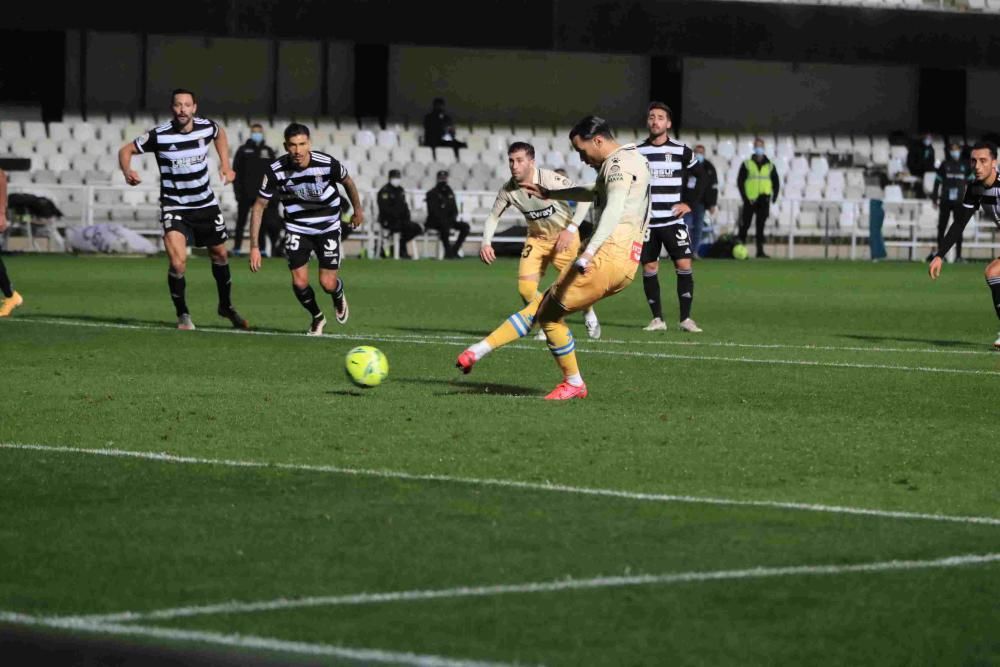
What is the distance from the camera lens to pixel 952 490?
27.7ft

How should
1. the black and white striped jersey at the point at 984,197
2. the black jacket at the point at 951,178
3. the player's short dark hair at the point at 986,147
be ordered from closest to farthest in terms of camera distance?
the player's short dark hair at the point at 986,147 → the black and white striped jersey at the point at 984,197 → the black jacket at the point at 951,178

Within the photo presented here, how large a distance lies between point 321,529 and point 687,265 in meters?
11.5

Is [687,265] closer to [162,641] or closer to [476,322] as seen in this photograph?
[476,322]

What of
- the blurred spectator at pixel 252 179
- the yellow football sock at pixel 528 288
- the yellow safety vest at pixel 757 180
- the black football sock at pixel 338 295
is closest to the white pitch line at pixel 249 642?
the yellow football sock at pixel 528 288

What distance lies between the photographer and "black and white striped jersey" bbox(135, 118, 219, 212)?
57.1ft

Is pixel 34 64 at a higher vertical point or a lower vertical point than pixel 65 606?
higher

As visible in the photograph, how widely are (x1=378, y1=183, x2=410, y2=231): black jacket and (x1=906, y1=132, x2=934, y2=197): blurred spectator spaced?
1450 cm

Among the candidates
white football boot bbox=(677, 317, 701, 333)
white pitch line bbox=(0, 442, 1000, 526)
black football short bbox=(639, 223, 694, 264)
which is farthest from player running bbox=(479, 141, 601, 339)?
white pitch line bbox=(0, 442, 1000, 526)

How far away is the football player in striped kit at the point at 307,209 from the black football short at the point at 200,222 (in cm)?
54

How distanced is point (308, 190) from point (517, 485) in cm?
887

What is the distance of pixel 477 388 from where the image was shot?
1255cm

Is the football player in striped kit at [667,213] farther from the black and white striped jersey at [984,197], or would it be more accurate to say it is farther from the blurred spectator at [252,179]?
the blurred spectator at [252,179]

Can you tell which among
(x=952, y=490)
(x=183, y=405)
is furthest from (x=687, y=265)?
(x=952, y=490)

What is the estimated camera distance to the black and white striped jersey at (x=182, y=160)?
57.1ft
